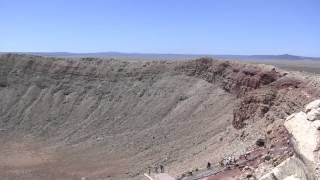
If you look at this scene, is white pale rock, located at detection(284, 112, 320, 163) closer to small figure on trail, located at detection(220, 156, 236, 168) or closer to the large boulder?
the large boulder

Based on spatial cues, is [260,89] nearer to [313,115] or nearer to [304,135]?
[313,115]

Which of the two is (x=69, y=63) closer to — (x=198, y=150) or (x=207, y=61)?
(x=207, y=61)

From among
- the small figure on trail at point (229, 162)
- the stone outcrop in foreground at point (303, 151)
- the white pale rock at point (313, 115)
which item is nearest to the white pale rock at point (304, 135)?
the stone outcrop in foreground at point (303, 151)

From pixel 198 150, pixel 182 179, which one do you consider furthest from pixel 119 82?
pixel 182 179

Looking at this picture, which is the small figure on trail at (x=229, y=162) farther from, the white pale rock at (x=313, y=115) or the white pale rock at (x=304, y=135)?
the white pale rock at (x=304, y=135)

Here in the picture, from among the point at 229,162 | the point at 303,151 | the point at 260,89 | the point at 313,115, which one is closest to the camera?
the point at 303,151

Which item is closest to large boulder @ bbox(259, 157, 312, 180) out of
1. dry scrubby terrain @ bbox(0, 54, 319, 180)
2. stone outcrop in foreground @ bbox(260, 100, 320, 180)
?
stone outcrop in foreground @ bbox(260, 100, 320, 180)

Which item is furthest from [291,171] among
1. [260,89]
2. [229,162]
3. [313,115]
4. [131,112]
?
[131,112]
